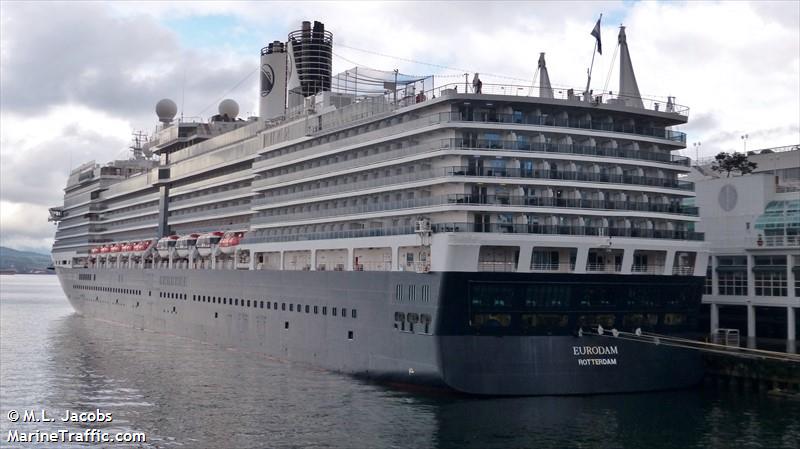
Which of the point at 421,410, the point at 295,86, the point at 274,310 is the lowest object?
the point at 421,410

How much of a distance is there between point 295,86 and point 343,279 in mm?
23460

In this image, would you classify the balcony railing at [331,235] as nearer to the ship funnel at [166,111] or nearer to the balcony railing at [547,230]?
the balcony railing at [547,230]

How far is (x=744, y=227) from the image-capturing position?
4962 cm

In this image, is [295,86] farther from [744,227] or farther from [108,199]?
[108,199]

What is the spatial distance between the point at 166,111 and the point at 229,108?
12.3 m

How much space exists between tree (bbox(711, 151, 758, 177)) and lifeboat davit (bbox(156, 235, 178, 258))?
145 feet

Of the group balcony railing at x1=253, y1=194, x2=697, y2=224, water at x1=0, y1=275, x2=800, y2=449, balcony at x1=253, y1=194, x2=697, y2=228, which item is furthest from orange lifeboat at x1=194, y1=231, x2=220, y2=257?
balcony railing at x1=253, y1=194, x2=697, y2=224

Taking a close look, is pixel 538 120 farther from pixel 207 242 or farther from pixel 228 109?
pixel 228 109

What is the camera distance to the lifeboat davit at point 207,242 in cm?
5906

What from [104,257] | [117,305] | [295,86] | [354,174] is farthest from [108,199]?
[354,174]

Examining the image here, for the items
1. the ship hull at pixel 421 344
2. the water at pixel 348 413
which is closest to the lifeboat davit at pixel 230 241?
the ship hull at pixel 421 344

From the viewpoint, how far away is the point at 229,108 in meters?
76.9

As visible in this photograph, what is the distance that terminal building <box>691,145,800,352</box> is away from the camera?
46.2 m

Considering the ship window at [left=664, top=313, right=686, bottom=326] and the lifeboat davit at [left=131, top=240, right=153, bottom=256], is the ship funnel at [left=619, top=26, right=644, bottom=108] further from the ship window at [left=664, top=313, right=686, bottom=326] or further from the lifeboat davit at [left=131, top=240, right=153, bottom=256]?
the lifeboat davit at [left=131, top=240, right=153, bottom=256]
